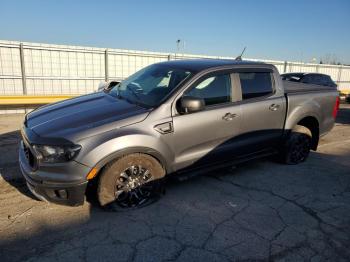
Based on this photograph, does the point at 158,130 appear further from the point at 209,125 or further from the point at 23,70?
the point at 23,70

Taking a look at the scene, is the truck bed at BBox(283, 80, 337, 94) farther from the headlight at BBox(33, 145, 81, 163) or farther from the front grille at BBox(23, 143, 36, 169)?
the front grille at BBox(23, 143, 36, 169)

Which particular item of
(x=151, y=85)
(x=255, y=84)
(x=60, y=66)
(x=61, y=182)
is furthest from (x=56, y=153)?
(x=60, y=66)

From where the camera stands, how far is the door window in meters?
4.02

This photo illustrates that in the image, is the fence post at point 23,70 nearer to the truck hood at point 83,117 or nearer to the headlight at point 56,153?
the truck hood at point 83,117

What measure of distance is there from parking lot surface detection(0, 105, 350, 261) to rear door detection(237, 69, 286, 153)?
2.01 feet

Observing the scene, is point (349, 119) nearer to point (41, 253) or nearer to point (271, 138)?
point (271, 138)

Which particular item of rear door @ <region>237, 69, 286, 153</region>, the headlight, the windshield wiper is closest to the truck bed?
rear door @ <region>237, 69, 286, 153</region>

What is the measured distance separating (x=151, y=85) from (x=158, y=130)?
3.05 ft

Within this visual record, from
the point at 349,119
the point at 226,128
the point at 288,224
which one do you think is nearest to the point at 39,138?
the point at 226,128

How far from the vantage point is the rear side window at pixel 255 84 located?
4.50 metres

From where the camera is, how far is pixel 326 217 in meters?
3.63

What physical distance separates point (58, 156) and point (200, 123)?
68.7 inches

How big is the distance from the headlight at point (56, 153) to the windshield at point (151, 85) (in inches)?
42.9

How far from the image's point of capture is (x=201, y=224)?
340cm
